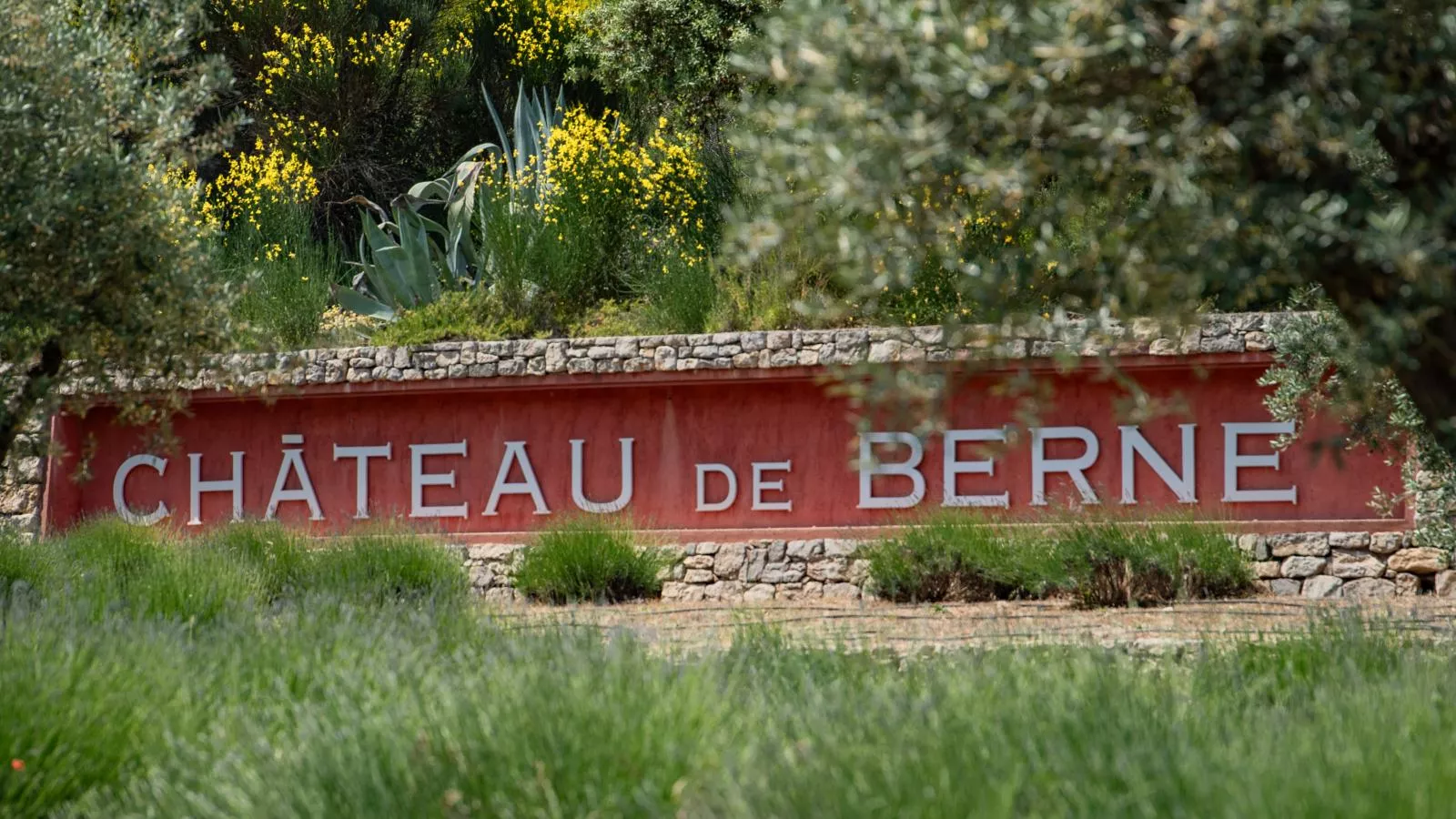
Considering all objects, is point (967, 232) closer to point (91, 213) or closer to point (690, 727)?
point (690, 727)

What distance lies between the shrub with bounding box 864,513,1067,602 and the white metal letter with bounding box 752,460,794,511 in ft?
4.72

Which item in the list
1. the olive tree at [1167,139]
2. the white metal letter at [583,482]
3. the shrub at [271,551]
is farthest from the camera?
the white metal letter at [583,482]

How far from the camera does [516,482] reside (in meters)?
14.7

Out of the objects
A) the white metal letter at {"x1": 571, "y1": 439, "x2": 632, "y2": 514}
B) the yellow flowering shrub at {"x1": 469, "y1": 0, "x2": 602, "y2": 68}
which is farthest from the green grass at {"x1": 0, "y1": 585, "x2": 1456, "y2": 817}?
the yellow flowering shrub at {"x1": 469, "y1": 0, "x2": 602, "y2": 68}

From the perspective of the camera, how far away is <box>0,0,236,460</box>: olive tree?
7.77m

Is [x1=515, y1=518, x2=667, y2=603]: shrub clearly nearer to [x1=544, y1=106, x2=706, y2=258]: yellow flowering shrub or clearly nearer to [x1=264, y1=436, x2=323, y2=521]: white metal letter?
[x1=264, y1=436, x2=323, y2=521]: white metal letter

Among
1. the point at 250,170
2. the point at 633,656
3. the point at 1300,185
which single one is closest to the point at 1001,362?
the point at 1300,185

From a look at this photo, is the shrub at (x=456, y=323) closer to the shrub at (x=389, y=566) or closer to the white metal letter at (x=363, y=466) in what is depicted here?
the white metal letter at (x=363, y=466)

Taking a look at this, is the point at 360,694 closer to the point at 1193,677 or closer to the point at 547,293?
the point at 1193,677

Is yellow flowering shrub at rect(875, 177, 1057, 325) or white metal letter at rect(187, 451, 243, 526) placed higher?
yellow flowering shrub at rect(875, 177, 1057, 325)

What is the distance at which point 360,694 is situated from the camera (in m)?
5.71

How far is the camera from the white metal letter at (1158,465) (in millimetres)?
13117

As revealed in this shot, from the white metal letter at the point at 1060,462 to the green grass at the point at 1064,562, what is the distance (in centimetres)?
70

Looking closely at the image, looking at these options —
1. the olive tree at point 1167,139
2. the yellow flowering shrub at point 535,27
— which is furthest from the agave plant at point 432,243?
the olive tree at point 1167,139
